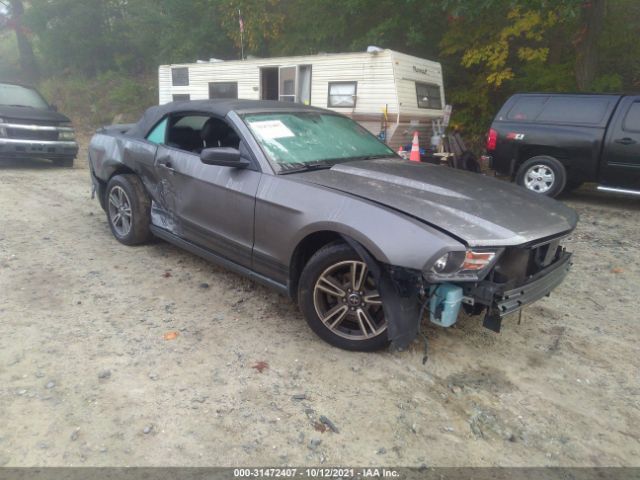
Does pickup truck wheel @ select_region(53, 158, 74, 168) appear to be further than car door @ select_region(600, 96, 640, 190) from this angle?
A: Yes

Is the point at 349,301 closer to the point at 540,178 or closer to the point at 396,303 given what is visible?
the point at 396,303

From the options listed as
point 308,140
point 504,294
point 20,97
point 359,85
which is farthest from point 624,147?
point 20,97

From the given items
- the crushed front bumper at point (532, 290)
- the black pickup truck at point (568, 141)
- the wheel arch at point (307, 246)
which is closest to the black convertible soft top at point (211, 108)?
the wheel arch at point (307, 246)

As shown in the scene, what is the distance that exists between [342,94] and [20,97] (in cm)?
696

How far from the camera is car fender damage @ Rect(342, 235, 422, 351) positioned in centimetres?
266

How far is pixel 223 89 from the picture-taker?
39.5ft

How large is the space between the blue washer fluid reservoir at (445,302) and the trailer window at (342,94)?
781 cm

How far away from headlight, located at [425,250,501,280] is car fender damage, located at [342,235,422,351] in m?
0.19

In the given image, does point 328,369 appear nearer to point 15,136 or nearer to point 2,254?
point 2,254

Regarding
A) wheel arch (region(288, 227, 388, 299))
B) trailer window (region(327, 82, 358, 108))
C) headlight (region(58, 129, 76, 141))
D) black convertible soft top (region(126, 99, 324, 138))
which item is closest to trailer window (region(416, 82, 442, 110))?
trailer window (region(327, 82, 358, 108))

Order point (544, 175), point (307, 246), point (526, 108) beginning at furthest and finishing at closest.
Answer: point (526, 108), point (544, 175), point (307, 246)

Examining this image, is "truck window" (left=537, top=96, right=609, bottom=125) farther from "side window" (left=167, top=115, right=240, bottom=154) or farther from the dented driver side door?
the dented driver side door

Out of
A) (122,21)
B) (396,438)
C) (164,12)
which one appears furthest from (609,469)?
(122,21)

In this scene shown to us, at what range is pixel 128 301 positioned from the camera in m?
3.70
